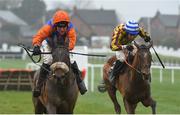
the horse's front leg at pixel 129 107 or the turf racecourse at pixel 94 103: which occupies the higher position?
the horse's front leg at pixel 129 107

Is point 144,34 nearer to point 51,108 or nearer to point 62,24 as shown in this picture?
point 62,24

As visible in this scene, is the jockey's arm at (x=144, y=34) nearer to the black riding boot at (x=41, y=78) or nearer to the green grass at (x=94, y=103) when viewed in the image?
the green grass at (x=94, y=103)

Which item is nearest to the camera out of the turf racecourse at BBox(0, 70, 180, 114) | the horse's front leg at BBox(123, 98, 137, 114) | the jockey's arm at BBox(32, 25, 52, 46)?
the jockey's arm at BBox(32, 25, 52, 46)

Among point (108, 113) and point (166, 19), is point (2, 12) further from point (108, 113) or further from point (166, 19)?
point (108, 113)

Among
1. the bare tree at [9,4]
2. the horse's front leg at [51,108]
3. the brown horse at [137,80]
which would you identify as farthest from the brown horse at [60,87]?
the bare tree at [9,4]

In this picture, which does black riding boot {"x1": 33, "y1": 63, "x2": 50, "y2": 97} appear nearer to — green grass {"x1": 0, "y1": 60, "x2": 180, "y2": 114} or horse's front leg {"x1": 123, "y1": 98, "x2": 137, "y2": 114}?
horse's front leg {"x1": 123, "y1": 98, "x2": 137, "y2": 114}

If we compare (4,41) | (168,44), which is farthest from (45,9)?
(168,44)

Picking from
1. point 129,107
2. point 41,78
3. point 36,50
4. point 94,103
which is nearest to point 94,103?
point 94,103

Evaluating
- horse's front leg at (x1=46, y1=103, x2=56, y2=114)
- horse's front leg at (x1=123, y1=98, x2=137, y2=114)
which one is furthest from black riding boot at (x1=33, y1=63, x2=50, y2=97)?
horse's front leg at (x1=123, y1=98, x2=137, y2=114)

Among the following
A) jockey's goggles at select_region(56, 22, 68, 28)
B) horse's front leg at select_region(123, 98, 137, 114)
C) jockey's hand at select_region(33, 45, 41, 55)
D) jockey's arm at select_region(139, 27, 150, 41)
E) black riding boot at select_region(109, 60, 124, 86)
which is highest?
jockey's goggles at select_region(56, 22, 68, 28)

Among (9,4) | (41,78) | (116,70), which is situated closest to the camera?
(41,78)

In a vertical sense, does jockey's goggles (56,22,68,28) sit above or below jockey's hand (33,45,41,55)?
above

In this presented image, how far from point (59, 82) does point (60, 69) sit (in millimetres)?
329

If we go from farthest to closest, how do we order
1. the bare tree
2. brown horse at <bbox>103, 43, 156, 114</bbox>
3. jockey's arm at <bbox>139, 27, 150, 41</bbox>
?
the bare tree → jockey's arm at <bbox>139, 27, 150, 41</bbox> → brown horse at <bbox>103, 43, 156, 114</bbox>
